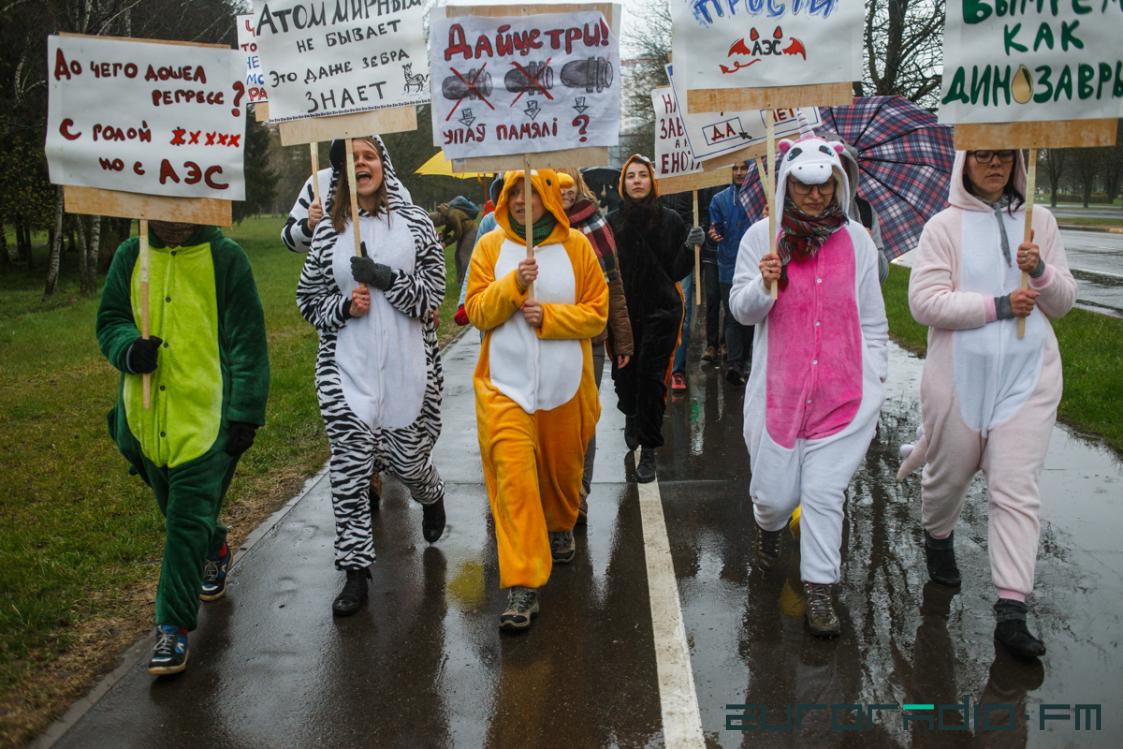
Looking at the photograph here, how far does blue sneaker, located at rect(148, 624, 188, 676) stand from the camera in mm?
4238

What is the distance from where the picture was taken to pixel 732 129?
7.18m

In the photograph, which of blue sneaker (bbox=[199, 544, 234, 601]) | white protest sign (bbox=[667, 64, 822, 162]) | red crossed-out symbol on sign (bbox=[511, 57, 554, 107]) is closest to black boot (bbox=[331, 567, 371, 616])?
blue sneaker (bbox=[199, 544, 234, 601])

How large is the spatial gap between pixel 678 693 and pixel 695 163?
16.1ft

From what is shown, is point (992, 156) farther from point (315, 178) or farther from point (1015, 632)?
point (315, 178)

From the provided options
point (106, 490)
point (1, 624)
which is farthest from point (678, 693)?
point (106, 490)

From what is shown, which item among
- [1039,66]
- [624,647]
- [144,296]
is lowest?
[624,647]

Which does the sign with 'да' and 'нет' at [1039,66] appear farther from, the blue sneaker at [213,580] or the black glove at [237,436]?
the blue sneaker at [213,580]

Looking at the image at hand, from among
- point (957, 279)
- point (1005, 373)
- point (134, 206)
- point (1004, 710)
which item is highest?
point (134, 206)

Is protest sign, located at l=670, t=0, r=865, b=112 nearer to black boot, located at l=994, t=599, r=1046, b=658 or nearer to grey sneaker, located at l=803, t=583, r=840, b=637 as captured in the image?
grey sneaker, located at l=803, t=583, r=840, b=637

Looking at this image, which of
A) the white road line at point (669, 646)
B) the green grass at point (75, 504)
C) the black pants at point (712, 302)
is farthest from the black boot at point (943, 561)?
the black pants at point (712, 302)

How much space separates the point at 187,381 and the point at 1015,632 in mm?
3566

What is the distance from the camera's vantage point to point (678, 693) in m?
4.01

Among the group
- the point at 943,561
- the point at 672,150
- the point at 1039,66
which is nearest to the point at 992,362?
the point at 943,561

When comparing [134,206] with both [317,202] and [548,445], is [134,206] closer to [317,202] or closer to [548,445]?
[317,202]
